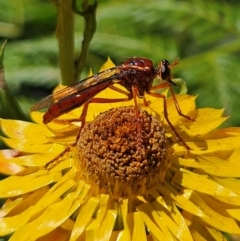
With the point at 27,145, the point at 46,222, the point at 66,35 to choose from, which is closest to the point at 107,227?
the point at 46,222

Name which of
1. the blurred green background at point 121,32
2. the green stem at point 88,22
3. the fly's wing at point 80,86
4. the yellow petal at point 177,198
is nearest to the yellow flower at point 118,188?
the yellow petal at point 177,198

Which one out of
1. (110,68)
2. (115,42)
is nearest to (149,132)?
(110,68)

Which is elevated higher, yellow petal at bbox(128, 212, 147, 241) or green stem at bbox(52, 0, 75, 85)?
green stem at bbox(52, 0, 75, 85)

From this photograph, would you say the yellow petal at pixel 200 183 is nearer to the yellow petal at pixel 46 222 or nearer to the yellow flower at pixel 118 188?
the yellow flower at pixel 118 188

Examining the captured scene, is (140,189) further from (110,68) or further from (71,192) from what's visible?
(110,68)

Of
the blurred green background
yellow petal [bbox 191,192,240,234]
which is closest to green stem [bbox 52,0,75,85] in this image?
yellow petal [bbox 191,192,240,234]

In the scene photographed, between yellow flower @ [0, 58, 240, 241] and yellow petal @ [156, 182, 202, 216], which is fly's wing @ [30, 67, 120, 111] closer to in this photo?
yellow flower @ [0, 58, 240, 241]

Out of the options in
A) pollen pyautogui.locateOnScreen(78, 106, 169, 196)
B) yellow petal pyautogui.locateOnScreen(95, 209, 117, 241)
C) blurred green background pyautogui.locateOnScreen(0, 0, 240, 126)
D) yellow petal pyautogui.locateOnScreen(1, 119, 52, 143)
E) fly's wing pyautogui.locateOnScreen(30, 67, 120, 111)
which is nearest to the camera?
yellow petal pyautogui.locateOnScreen(95, 209, 117, 241)

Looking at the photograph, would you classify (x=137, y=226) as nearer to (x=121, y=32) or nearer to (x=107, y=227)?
(x=107, y=227)
